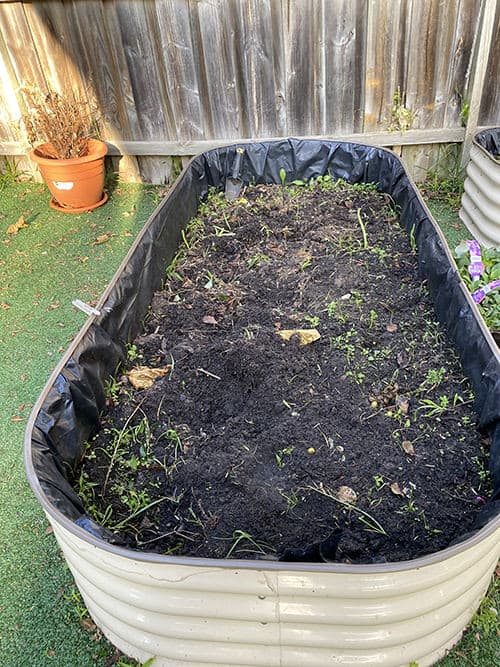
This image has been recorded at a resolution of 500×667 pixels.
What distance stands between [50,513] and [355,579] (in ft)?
2.39

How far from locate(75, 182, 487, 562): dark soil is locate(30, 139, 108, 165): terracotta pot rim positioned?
1.19 m

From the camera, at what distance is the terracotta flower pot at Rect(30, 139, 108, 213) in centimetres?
351

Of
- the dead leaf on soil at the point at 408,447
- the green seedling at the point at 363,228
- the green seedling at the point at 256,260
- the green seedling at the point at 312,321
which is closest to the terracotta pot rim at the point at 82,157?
the green seedling at the point at 256,260

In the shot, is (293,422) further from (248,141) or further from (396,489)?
(248,141)

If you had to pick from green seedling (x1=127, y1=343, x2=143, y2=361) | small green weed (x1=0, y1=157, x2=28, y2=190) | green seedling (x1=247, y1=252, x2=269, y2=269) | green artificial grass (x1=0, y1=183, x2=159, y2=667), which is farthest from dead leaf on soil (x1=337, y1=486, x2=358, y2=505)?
small green weed (x1=0, y1=157, x2=28, y2=190)

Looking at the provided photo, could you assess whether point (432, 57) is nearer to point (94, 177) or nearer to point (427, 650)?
point (94, 177)

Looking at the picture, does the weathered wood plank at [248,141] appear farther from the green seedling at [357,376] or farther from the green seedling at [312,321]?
the green seedling at [357,376]

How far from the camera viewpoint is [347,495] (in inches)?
66.1

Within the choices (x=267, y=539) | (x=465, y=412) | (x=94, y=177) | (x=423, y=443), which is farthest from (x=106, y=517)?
(x=94, y=177)

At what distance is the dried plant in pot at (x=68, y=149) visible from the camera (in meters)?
3.50

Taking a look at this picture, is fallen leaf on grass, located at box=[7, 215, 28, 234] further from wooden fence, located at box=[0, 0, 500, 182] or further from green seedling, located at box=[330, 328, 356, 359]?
green seedling, located at box=[330, 328, 356, 359]

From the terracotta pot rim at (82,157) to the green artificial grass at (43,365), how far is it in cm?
36

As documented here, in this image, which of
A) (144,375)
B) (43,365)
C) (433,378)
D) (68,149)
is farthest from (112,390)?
(68,149)

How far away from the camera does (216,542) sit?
1.59m
